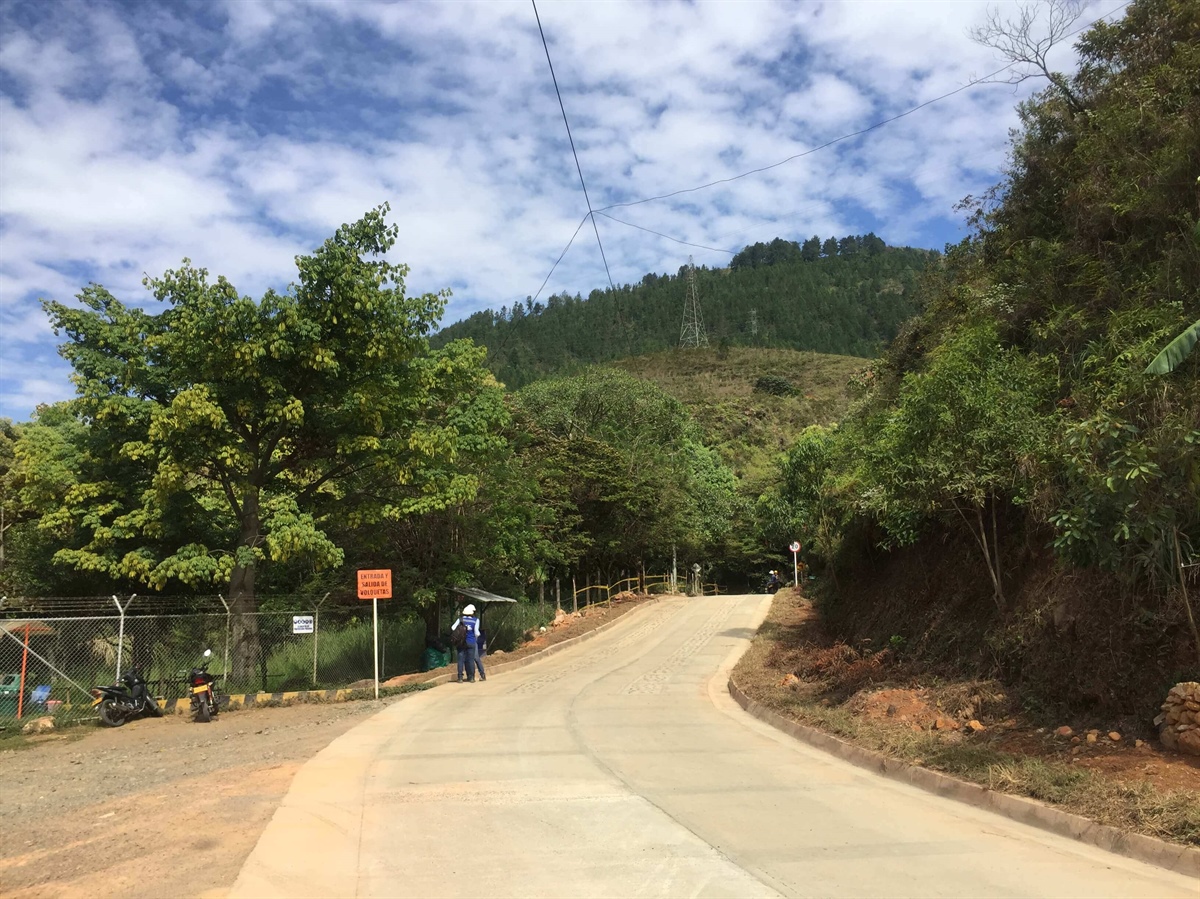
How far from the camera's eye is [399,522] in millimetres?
23562

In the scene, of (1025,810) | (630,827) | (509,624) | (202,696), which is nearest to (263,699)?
(202,696)

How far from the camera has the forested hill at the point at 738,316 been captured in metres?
140

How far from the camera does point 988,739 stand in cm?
923

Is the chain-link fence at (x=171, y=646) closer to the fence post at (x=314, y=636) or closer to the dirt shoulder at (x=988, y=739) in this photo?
the fence post at (x=314, y=636)

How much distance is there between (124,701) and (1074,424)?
1554cm

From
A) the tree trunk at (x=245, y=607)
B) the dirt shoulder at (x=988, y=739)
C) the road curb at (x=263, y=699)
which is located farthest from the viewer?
the tree trunk at (x=245, y=607)

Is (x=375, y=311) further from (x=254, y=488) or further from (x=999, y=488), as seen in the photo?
(x=999, y=488)

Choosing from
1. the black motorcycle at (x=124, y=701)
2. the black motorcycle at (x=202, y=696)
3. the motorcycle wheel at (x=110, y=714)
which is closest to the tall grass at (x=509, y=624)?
the black motorcycle at (x=202, y=696)

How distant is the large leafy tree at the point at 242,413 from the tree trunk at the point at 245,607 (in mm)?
33

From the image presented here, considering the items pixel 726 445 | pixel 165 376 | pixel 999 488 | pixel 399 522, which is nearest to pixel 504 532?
pixel 399 522

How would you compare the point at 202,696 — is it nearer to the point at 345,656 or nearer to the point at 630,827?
the point at 345,656

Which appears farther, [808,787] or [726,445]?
[726,445]

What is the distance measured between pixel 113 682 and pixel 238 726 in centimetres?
322

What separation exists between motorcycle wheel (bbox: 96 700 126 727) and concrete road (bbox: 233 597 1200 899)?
5.02 m
